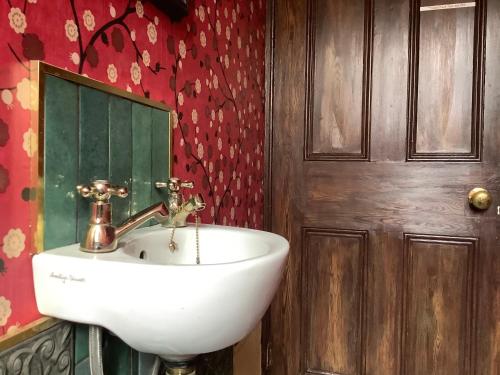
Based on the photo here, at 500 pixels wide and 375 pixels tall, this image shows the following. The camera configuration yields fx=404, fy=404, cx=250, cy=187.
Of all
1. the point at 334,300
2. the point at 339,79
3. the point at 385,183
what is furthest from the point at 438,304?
the point at 339,79

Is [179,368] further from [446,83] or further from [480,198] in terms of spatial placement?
[446,83]

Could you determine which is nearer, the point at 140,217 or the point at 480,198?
the point at 140,217

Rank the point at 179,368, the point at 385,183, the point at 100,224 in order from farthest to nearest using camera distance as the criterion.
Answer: the point at 385,183, the point at 179,368, the point at 100,224

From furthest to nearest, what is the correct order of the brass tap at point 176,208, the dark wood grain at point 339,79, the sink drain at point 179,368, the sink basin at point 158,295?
1. the dark wood grain at point 339,79
2. the brass tap at point 176,208
3. the sink drain at point 179,368
4. the sink basin at point 158,295

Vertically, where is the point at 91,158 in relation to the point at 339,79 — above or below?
below

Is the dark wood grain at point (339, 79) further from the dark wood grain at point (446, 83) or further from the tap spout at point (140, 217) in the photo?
the tap spout at point (140, 217)

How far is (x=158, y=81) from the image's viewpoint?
0.85m

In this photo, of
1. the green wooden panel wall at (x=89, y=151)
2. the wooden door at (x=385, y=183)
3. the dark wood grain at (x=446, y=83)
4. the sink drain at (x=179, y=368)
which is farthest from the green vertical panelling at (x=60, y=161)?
the dark wood grain at (x=446, y=83)

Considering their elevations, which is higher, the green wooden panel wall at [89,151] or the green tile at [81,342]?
the green wooden panel wall at [89,151]

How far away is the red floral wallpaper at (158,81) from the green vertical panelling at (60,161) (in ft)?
0.10

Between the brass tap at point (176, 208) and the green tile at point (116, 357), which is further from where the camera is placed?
the brass tap at point (176, 208)

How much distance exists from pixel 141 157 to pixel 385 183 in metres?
0.97

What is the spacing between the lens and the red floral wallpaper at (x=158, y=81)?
509mm

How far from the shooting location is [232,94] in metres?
1.26
